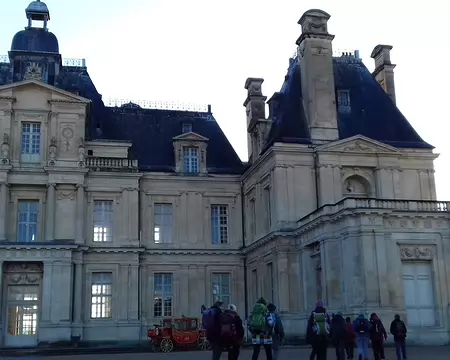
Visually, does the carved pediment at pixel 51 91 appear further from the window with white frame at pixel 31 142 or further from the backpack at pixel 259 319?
the backpack at pixel 259 319

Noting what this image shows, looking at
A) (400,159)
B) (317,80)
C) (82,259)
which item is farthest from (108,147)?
(400,159)

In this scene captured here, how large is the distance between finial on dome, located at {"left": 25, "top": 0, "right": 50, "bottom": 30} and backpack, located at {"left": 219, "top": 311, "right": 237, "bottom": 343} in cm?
2960

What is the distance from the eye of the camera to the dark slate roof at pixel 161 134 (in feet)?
121

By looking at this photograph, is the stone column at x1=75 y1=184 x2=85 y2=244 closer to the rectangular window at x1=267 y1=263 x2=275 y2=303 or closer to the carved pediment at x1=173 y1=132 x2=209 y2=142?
the carved pediment at x1=173 y1=132 x2=209 y2=142

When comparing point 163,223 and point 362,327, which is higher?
point 163,223

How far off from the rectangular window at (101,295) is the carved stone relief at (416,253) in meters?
15.5

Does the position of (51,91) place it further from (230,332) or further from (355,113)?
(230,332)

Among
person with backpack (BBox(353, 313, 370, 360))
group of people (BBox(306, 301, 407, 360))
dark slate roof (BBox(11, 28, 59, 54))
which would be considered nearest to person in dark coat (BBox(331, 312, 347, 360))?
group of people (BBox(306, 301, 407, 360))

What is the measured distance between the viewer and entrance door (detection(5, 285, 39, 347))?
31766 mm

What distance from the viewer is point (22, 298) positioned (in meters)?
32.0

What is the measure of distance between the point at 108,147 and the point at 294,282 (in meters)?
12.9

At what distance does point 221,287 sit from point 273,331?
20.6 meters

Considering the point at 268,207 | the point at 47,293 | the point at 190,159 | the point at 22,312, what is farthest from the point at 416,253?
the point at 22,312

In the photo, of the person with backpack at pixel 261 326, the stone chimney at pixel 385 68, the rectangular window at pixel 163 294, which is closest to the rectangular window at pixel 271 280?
the rectangular window at pixel 163 294
